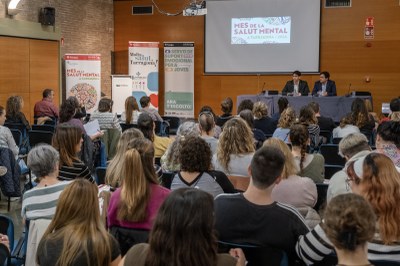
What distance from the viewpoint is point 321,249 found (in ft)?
7.80

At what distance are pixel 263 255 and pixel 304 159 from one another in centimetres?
192

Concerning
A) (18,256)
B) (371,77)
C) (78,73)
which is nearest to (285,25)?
(371,77)

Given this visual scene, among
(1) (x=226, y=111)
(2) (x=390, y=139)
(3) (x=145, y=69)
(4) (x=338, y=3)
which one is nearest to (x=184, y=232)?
(2) (x=390, y=139)

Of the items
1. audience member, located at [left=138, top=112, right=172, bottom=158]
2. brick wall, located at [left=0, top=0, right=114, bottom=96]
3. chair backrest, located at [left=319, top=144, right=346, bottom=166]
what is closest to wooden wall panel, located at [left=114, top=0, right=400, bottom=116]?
brick wall, located at [left=0, top=0, right=114, bottom=96]

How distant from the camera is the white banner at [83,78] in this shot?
12.2 metres

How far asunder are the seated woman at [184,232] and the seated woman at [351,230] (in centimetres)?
46

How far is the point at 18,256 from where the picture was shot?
3213mm

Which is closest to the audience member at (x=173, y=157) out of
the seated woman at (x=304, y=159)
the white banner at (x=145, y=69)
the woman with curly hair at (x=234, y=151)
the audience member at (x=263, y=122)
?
the woman with curly hair at (x=234, y=151)

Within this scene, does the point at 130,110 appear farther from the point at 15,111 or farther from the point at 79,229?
the point at 79,229

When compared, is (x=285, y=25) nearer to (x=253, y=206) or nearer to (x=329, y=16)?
(x=329, y=16)

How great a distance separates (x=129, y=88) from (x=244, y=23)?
3557mm

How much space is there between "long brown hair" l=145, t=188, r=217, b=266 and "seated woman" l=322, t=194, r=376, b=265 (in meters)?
0.46

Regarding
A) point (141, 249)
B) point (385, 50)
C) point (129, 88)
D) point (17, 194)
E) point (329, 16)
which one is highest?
point (329, 16)

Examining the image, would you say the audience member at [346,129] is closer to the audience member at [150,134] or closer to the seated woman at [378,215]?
the audience member at [150,134]
